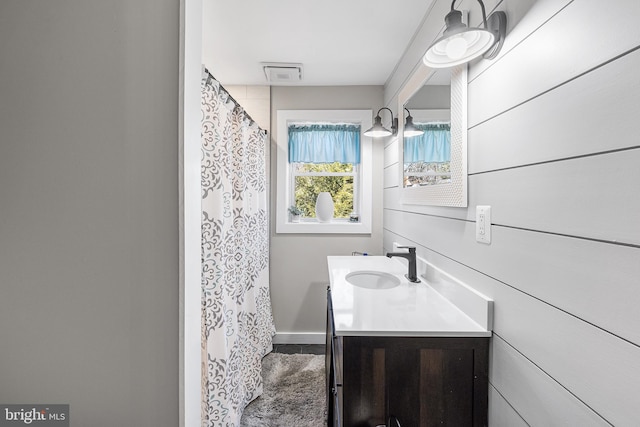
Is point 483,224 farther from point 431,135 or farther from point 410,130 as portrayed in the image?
point 410,130

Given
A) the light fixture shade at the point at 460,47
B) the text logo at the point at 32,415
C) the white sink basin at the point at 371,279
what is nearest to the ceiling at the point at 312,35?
the light fixture shade at the point at 460,47

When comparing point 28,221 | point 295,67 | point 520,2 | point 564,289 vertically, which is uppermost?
point 295,67

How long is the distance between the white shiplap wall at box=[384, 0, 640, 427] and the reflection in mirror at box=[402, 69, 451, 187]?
230 millimetres

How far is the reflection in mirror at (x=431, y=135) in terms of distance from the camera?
1.32m

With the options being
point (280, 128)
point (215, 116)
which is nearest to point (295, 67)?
point (280, 128)

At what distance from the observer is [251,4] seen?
159cm

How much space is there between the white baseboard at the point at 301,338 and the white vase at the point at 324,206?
42.4 inches

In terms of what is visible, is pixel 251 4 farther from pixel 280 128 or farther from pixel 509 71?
pixel 509 71

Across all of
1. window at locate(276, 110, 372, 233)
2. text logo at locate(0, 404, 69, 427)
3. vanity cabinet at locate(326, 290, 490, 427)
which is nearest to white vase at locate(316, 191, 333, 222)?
window at locate(276, 110, 372, 233)

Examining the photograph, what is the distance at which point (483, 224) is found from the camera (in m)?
1.02

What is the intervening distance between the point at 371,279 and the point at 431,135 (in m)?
0.90

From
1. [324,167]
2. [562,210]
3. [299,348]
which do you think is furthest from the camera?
[324,167]

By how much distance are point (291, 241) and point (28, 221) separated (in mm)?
1988

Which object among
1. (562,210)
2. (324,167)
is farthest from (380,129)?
(562,210)
